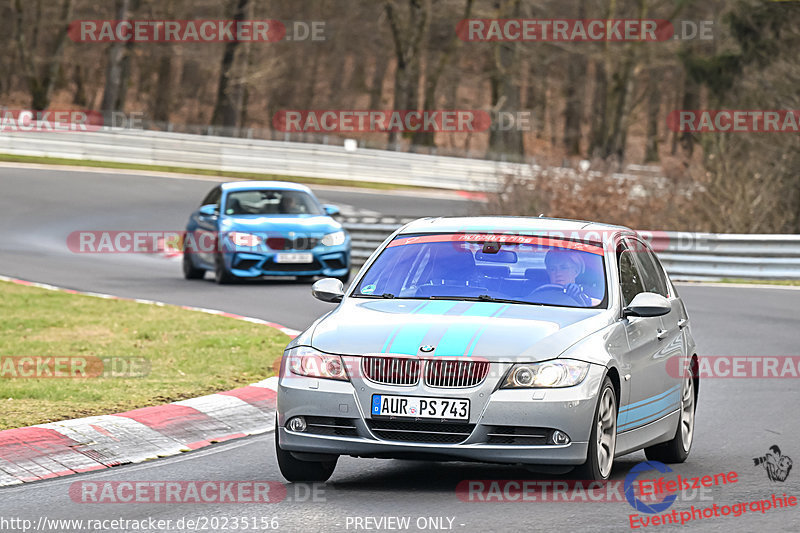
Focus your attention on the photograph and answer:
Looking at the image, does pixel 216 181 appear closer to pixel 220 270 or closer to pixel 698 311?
pixel 220 270

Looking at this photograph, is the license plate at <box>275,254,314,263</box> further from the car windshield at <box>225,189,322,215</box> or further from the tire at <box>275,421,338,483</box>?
the tire at <box>275,421,338,483</box>

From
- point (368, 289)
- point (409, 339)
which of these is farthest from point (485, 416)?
point (368, 289)

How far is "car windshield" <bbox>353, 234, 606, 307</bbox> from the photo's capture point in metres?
7.93

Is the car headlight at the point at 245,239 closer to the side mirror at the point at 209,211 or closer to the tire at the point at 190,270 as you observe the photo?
the side mirror at the point at 209,211

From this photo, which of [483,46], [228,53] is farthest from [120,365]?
[483,46]

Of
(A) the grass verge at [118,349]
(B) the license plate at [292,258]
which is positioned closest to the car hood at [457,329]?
(A) the grass verge at [118,349]

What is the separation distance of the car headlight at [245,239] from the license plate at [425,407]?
560 inches

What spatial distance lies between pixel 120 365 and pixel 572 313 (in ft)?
17.8

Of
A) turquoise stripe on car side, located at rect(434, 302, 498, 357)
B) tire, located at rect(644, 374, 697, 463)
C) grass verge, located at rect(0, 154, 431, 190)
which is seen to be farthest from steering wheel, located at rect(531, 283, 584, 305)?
grass verge, located at rect(0, 154, 431, 190)

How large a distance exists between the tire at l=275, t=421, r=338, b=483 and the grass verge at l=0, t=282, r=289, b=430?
2.16 m

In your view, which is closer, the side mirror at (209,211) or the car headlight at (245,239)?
the car headlight at (245,239)

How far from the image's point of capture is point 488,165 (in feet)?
168

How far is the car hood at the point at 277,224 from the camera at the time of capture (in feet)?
69.7

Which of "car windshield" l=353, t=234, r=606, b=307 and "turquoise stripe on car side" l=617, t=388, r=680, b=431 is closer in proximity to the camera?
"turquoise stripe on car side" l=617, t=388, r=680, b=431
